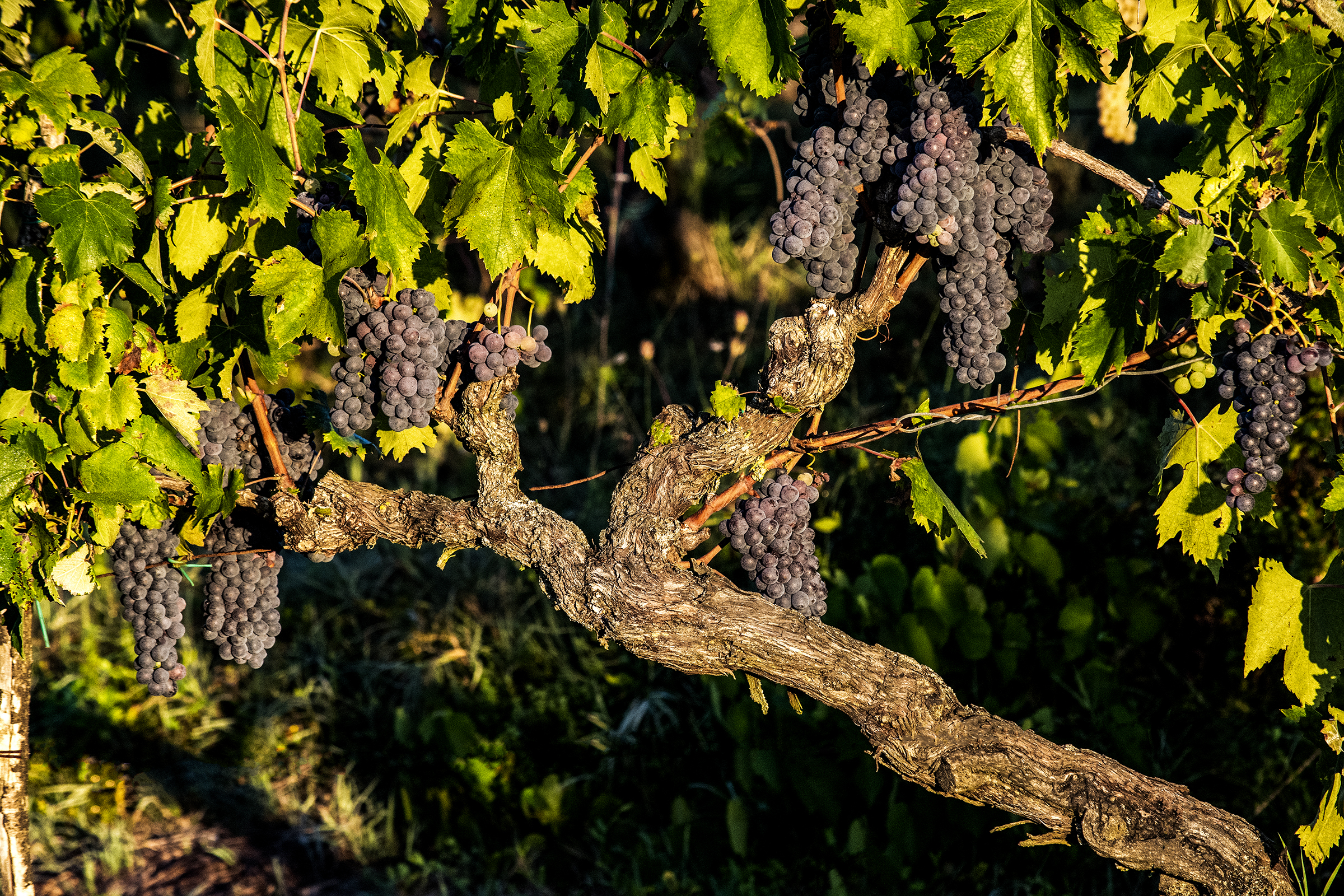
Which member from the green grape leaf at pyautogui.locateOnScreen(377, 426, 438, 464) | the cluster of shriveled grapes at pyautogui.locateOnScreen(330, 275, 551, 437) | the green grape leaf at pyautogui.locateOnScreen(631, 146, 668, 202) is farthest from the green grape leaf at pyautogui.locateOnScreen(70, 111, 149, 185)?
the green grape leaf at pyautogui.locateOnScreen(631, 146, 668, 202)

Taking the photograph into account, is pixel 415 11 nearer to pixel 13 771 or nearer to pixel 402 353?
pixel 402 353

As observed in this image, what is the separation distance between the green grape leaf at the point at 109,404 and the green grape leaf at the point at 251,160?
1.25ft

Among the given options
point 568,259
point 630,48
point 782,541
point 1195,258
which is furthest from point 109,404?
point 1195,258

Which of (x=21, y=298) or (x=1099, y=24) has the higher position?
(x=1099, y=24)

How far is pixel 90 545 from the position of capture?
1834 mm

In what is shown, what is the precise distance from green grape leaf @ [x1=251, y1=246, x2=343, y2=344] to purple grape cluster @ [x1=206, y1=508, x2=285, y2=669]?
0.60 m

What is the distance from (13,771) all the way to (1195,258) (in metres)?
2.33

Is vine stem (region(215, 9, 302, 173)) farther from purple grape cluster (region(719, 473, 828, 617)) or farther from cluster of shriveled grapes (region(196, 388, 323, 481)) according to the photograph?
purple grape cluster (region(719, 473, 828, 617))

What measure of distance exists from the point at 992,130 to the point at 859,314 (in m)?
0.34

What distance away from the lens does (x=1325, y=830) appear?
1823 mm

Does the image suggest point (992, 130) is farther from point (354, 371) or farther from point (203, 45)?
point (203, 45)

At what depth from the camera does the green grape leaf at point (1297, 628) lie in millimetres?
1788

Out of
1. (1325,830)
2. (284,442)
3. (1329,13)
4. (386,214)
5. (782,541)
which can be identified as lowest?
(284,442)

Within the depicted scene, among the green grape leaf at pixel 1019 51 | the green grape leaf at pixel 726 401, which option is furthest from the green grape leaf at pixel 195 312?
the green grape leaf at pixel 1019 51
